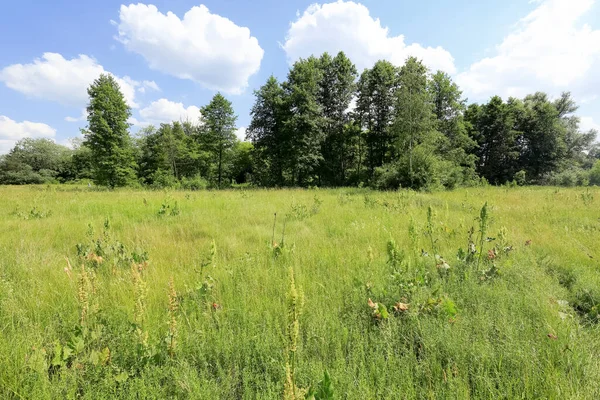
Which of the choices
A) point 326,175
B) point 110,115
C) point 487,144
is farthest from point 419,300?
point 487,144

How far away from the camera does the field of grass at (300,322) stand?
1.73 m

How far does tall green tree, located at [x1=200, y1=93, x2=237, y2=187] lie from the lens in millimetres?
29969

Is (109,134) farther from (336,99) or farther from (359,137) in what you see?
(359,137)

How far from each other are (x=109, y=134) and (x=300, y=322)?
2927 centimetres

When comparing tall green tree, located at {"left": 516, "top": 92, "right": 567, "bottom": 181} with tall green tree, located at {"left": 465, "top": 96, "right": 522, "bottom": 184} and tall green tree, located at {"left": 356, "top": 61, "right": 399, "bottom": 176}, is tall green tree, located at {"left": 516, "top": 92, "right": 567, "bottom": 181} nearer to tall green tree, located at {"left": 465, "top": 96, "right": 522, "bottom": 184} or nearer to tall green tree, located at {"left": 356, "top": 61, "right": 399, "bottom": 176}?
tall green tree, located at {"left": 465, "top": 96, "right": 522, "bottom": 184}

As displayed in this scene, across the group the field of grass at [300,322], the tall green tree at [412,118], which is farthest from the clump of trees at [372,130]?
the field of grass at [300,322]

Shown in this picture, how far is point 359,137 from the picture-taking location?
29.4 metres

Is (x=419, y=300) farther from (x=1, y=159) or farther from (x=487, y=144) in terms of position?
(x=1, y=159)

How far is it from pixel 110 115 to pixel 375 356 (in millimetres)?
30361

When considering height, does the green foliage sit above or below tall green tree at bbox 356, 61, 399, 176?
below

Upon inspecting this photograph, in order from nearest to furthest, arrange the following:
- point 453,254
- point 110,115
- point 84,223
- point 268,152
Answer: point 453,254
point 84,223
point 110,115
point 268,152

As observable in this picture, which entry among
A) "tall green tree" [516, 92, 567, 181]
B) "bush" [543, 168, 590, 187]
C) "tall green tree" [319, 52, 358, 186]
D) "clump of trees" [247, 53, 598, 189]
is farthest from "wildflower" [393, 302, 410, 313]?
"tall green tree" [516, 92, 567, 181]

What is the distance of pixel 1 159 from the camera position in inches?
1917

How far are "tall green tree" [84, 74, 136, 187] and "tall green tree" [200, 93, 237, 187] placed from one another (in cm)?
796
